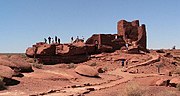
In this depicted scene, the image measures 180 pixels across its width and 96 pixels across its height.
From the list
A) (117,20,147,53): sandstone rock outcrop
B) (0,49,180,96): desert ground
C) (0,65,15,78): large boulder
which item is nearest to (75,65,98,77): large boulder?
(0,49,180,96): desert ground

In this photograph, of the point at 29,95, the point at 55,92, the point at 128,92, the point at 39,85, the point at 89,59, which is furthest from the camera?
the point at 89,59

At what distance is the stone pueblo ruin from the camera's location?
20062 millimetres

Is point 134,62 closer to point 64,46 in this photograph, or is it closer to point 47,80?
point 64,46

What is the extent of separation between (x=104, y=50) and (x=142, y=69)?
1009 centimetres

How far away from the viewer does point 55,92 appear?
17219 millimetres

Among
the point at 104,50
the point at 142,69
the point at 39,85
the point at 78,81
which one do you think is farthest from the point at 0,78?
the point at 104,50

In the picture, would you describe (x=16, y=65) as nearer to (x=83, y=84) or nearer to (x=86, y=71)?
(x=83, y=84)

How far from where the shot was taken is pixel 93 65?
4025 centimetres

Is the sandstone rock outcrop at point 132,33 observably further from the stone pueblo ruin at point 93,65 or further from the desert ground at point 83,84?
the desert ground at point 83,84

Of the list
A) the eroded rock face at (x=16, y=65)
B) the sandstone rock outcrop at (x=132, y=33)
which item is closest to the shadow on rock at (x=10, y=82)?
the eroded rock face at (x=16, y=65)

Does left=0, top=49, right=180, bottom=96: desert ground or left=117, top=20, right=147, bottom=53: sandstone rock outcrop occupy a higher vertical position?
left=117, top=20, right=147, bottom=53: sandstone rock outcrop

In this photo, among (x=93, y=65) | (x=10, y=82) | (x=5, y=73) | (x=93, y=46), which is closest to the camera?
(x=10, y=82)

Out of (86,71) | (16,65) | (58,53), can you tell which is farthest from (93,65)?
(16,65)

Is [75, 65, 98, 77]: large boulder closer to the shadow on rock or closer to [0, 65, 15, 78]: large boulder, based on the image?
[0, 65, 15, 78]: large boulder
